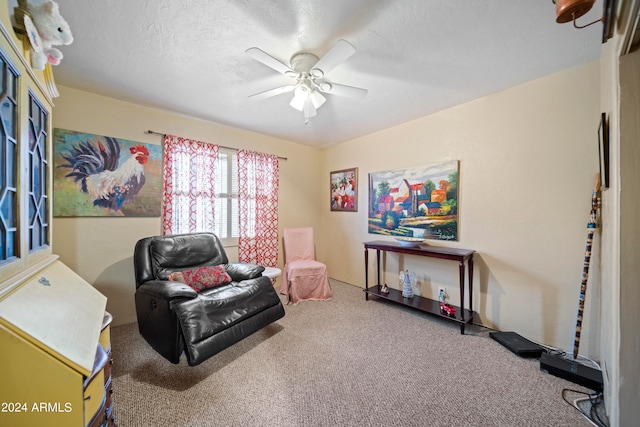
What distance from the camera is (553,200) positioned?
201 cm

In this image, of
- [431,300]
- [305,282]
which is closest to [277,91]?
[305,282]

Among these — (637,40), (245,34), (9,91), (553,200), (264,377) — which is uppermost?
(245,34)

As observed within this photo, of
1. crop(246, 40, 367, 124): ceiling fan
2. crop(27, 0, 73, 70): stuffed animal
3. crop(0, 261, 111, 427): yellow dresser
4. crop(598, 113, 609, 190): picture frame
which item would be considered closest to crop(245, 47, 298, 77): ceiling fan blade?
crop(246, 40, 367, 124): ceiling fan

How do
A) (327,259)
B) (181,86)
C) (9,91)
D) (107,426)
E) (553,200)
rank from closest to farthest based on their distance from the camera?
(9,91), (107,426), (553,200), (181,86), (327,259)

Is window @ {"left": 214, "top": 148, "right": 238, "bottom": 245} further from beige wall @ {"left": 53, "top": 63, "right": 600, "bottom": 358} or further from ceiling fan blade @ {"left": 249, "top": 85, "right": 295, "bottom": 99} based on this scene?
ceiling fan blade @ {"left": 249, "top": 85, "right": 295, "bottom": 99}

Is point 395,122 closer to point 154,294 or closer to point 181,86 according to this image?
point 181,86

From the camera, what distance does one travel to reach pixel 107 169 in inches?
94.0

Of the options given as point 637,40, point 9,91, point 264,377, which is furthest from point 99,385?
point 637,40

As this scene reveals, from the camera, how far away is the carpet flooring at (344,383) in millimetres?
1361

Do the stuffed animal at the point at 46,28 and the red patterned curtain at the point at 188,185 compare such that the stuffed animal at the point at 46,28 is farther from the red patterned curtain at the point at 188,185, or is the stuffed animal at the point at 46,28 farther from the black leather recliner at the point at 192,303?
the red patterned curtain at the point at 188,185

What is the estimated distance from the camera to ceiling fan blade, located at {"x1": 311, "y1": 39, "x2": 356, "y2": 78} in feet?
4.39

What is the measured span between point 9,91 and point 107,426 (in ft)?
4.65

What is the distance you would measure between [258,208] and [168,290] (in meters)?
1.78

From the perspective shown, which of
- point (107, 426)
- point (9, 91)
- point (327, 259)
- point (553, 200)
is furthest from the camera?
point (327, 259)
